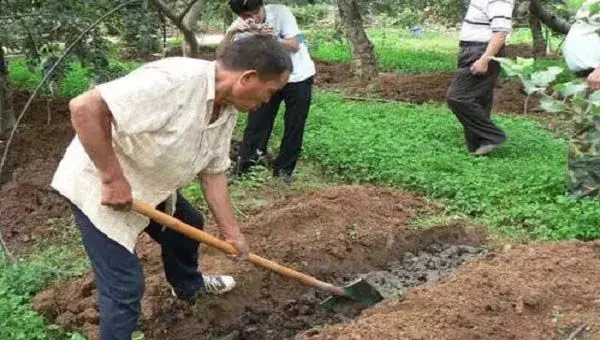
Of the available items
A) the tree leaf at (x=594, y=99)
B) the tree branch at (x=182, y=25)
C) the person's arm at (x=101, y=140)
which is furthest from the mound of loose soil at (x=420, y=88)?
the tree leaf at (x=594, y=99)

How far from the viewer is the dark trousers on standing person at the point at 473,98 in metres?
7.35

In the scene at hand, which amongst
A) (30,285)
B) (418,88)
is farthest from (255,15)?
(418,88)

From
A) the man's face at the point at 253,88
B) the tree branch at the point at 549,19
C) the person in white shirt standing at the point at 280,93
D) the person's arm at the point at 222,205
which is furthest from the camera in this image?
the tree branch at the point at 549,19

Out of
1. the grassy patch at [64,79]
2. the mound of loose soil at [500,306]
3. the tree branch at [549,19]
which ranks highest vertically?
the tree branch at [549,19]

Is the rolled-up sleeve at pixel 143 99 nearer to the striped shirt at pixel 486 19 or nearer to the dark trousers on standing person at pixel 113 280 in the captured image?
the dark trousers on standing person at pixel 113 280

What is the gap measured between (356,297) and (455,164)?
107 inches

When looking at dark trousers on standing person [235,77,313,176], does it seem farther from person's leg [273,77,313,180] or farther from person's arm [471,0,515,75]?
person's arm [471,0,515,75]

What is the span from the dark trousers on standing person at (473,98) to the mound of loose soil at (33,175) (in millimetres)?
3468

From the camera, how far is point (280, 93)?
6492 millimetres

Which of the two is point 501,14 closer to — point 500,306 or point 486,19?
point 486,19

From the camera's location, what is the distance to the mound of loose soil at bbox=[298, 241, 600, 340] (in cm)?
383

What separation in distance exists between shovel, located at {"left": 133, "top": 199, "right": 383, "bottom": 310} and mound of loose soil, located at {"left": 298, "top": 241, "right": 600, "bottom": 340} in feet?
0.64

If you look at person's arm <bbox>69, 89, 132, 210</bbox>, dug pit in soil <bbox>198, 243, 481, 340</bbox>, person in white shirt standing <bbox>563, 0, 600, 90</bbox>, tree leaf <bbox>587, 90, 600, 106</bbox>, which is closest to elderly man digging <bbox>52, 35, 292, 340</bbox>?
person's arm <bbox>69, 89, 132, 210</bbox>

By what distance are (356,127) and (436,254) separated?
3.05 meters
